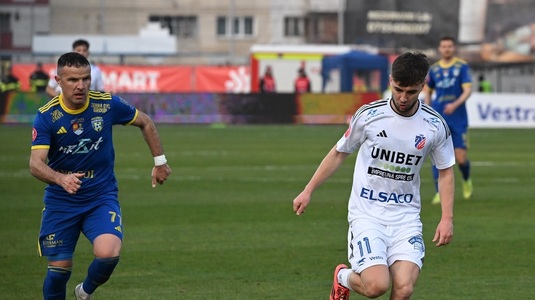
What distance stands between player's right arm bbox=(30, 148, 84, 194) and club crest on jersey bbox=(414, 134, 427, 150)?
230 cm

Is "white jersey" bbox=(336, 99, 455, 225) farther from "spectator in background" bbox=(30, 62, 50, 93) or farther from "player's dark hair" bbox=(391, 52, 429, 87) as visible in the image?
"spectator in background" bbox=(30, 62, 50, 93)

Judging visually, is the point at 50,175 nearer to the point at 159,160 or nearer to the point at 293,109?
the point at 159,160

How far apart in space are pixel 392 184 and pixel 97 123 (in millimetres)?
2181

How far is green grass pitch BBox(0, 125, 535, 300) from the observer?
10109 millimetres

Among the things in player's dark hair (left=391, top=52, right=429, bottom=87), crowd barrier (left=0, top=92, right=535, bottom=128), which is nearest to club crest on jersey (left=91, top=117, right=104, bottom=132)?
player's dark hair (left=391, top=52, right=429, bottom=87)

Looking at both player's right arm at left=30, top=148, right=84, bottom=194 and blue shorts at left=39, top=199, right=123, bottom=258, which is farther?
blue shorts at left=39, top=199, right=123, bottom=258

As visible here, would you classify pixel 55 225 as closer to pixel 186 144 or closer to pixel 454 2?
pixel 186 144

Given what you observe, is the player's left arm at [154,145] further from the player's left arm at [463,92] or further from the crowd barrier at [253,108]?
the crowd barrier at [253,108]

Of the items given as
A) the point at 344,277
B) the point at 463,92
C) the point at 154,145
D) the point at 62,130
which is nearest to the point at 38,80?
the point at 463,92

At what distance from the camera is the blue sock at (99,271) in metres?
8.30

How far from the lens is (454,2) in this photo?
56938mm

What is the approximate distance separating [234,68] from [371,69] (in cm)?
610

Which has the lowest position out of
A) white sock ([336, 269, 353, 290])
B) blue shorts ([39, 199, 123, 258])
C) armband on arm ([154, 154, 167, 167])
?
white sock ([336, 269, 353, 290])

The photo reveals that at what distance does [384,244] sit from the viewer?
771 cm
